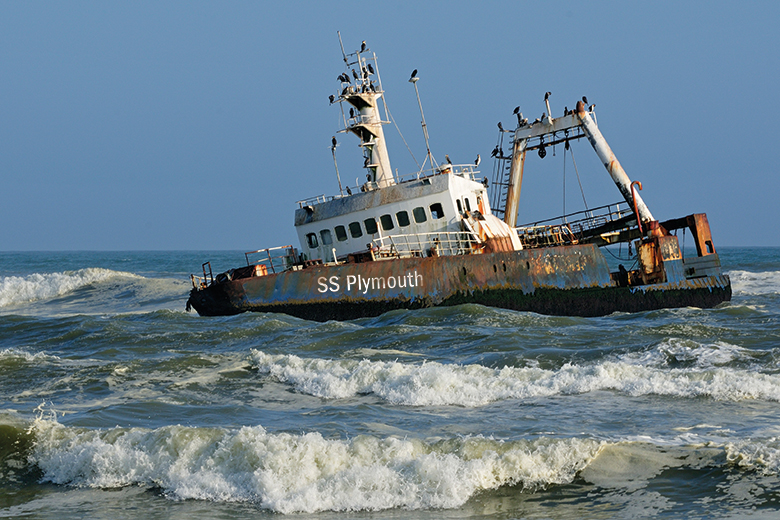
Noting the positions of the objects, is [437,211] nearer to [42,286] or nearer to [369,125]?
[369,125]

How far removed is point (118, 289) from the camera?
42.2m

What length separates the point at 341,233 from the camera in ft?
74.1

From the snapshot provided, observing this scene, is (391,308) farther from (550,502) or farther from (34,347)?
(550,502)

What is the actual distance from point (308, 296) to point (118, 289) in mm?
26261

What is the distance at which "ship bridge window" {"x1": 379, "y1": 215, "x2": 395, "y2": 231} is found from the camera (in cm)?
2197

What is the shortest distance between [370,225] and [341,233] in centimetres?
103

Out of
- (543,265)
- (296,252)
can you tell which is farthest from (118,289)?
(543,265)

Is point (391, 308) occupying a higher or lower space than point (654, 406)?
higher

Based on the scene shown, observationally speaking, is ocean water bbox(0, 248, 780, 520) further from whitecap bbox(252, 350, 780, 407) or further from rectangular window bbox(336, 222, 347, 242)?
rectangular window bbox(336, 222, 347, 242)

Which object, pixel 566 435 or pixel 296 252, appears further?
pixel 296 252

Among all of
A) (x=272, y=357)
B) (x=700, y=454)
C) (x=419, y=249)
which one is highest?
(x=419, y=249)

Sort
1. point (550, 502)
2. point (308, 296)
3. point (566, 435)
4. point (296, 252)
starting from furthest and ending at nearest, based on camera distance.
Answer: point (296, 252)
point (308, 296)
point (566, 435)
point (550, 502)

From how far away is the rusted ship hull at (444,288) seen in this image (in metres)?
19.7

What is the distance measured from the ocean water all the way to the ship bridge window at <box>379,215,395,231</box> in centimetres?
624
